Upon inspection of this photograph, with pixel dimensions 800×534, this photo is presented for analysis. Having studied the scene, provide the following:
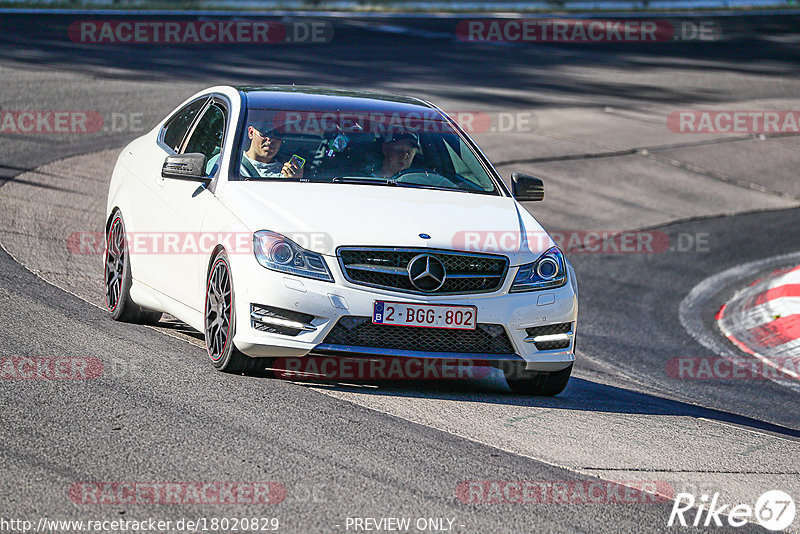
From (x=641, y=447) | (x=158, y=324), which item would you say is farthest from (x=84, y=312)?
(x=641, y=447)

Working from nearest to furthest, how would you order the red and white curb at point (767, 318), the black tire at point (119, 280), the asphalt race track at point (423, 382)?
the asphalt race track at point (423, 382), the black tire at point (119, 280), the red and white curb at point (767, 318)

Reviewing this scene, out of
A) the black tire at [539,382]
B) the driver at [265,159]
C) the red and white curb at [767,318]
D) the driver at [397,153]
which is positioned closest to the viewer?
the black tire at [539,382]

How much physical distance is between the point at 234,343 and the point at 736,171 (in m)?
12.8

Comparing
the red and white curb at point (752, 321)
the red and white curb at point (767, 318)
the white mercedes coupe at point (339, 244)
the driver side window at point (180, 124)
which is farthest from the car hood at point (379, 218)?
the red and white curb at point (767, 318)

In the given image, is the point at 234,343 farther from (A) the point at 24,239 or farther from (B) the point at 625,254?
(B) the point at 625,254

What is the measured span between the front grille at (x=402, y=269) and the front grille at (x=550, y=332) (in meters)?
0.37

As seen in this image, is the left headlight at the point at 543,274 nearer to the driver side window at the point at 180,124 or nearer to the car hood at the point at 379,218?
the car hood at the point at 379,218

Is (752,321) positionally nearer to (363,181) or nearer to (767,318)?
(767,318)

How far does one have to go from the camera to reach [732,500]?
542 centimetres

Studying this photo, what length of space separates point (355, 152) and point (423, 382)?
1.53 meters

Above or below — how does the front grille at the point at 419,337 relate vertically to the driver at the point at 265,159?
below

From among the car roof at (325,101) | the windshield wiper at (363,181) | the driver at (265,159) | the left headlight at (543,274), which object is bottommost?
the left headlight at (543,274)

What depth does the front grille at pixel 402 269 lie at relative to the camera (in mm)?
6492

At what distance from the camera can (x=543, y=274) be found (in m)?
6.90
